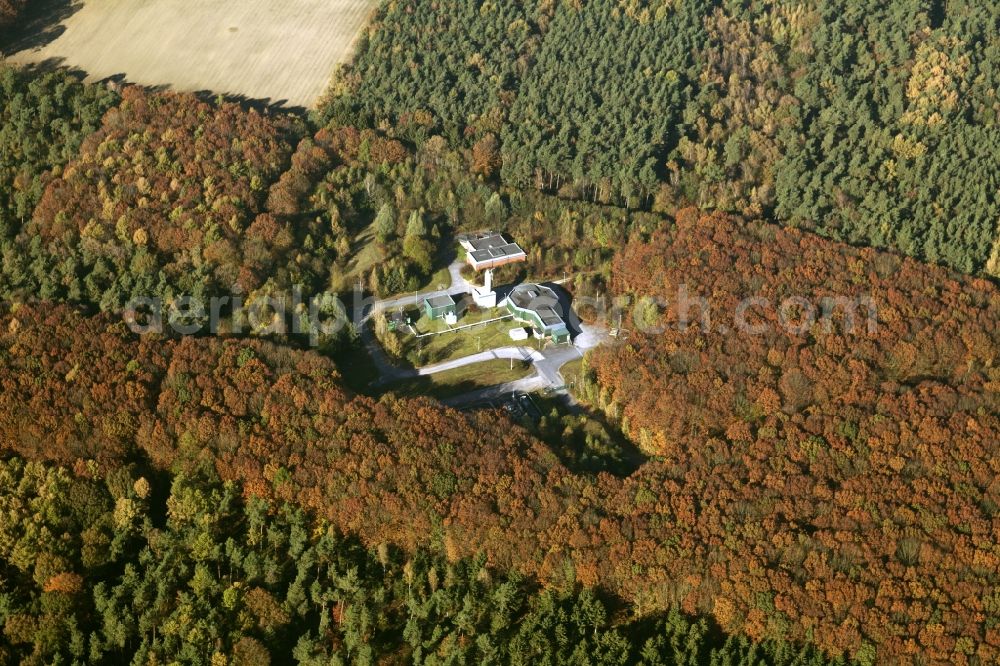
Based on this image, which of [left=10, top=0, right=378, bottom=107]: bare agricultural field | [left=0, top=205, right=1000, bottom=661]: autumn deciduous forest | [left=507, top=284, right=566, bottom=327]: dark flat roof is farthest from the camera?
[left=10, top=0, right=378, bottom=107]: bare agricultural field

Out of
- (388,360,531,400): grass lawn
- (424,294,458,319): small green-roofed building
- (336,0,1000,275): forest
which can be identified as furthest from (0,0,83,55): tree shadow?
(388,360,531,400): grass lawn

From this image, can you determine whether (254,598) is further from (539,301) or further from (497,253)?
(497,253)

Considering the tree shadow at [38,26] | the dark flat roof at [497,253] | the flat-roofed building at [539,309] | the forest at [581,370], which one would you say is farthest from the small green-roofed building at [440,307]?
the tree shadow at [38,26]

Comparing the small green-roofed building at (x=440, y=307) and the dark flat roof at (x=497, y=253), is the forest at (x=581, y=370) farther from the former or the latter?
the small green-roofed building at (x=440, y=307)

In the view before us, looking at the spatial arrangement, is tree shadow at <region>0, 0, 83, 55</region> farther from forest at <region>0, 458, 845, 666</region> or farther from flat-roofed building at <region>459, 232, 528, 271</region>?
forest at <region>0, 458, 845, 666</region>

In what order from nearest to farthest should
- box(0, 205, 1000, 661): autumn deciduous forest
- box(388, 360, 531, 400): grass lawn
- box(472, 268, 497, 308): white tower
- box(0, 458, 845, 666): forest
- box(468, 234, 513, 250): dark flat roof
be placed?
box(0, 458, 845, 666): forest
box(0, 205, 1000, 661): autumn deciduous forest
box(388, 360, 531, 400): grass lawn
box(472, 268, 497, 308): white tower
box(468, 234, 513, 250): dark flat roof

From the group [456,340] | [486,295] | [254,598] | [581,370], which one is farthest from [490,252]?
[254,598]
